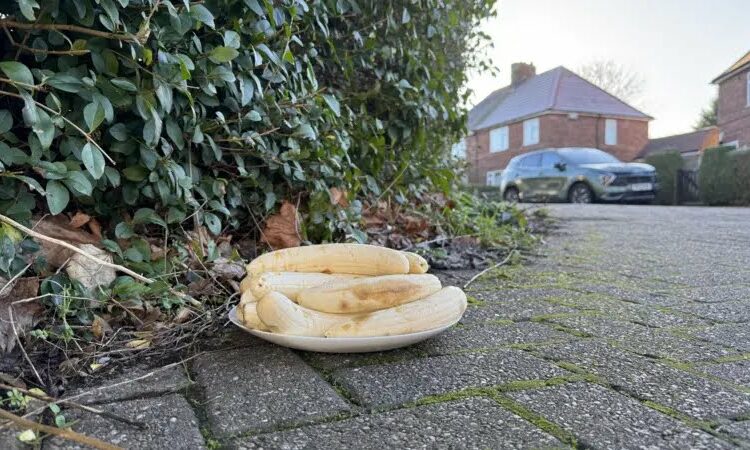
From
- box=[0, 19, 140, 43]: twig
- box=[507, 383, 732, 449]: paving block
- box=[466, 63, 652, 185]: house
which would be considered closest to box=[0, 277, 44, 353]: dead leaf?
box=[0, 19, 140, 43]: twig

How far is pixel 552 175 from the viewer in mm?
9609

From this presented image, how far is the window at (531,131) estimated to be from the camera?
1997cm

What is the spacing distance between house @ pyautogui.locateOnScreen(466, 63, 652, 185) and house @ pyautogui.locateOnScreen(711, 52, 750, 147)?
397 centimetres

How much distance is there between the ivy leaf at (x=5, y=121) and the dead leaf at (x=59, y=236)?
0.23m

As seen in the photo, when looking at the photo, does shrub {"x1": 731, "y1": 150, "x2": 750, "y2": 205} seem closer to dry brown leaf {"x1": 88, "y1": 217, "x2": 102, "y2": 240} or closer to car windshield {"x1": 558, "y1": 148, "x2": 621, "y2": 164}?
car windshield {"x1": 558, "y1": 148, "x2": 621, "y2": 164}

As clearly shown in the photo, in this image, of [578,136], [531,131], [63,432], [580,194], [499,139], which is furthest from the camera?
[499,139]

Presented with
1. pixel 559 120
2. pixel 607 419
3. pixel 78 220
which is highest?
pixel 559 120

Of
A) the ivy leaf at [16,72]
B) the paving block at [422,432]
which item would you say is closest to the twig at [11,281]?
the ivy leaf at [16,72]

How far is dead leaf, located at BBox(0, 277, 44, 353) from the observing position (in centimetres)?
98

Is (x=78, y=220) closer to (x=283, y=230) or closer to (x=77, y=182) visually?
(x=77, y=182)

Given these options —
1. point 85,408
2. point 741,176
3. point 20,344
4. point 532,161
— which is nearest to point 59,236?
point 20,344

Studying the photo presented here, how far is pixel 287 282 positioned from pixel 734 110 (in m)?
19.2

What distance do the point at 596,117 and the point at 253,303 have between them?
70.0 ft

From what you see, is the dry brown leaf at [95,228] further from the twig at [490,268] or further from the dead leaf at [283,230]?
the twig at [490,268]
